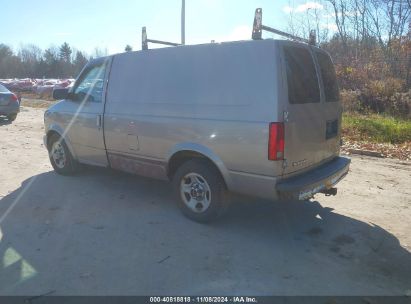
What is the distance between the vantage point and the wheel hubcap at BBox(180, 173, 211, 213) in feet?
15.2

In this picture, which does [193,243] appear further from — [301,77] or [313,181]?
Result: [301,77]

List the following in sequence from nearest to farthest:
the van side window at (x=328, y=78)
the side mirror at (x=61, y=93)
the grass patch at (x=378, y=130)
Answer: the van side window at (x=328, y=78)
the side mirror at (x=61, y=93)
the grass patch at (x=378, y=130)

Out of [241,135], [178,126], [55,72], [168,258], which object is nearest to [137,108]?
[178,126]

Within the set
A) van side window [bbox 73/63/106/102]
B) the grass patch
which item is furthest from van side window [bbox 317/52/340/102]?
the grass patch

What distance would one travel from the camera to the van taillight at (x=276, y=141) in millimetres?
3879

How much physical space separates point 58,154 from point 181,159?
3094 millimetres

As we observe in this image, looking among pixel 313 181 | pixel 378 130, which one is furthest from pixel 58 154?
pixel 378 130

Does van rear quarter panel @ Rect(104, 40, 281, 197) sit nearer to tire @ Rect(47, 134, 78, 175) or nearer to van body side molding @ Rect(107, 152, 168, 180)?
van body side molding @ Rect(107, 152, 168, 180)

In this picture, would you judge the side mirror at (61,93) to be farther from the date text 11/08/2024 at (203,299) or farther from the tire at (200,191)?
the date text 11/08/2024 at (203,299)

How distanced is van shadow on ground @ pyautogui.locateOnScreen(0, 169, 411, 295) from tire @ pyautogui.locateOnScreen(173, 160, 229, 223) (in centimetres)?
17

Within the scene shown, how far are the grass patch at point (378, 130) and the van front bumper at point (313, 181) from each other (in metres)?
5.19

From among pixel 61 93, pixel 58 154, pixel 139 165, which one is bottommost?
pixel 58 154

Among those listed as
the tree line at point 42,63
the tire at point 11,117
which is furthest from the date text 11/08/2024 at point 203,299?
the tree line at point 42,63

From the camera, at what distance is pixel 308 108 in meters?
4.31
